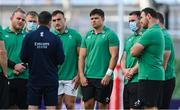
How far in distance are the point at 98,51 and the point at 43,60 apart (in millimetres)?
1429

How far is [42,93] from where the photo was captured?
12.0 meters

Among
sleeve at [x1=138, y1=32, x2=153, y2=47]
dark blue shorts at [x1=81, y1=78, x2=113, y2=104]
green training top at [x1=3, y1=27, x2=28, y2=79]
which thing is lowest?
dark blue shorts at [x1=81, y1=78, x2=113, y2=104]

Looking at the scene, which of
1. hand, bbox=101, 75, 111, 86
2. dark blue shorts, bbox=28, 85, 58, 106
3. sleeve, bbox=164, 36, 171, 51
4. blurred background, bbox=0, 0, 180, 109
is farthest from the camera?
blurred background, bbox=0, 0, 180, 109

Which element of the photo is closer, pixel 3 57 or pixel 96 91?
pixel 3 57

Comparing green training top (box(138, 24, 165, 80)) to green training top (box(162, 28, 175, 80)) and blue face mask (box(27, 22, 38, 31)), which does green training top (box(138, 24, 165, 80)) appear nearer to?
green training top (box(162, 28, 175, 80))

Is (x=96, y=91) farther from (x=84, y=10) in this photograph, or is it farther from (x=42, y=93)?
(x=84, y=10)

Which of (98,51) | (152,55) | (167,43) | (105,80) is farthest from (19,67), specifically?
(167,43)

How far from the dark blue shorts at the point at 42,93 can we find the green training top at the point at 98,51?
120 centimetres

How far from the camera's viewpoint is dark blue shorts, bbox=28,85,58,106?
11867 millimetres

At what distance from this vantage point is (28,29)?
13109 millimetres

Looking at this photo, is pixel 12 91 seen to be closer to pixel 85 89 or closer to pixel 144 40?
pixel 85 89

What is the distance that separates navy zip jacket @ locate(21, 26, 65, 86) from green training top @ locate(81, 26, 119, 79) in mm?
1120

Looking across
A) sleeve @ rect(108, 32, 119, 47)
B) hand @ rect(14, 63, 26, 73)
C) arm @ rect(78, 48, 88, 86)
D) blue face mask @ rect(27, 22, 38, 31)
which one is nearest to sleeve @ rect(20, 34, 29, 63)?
→ hand @ rect(14, 63, 26, 73)

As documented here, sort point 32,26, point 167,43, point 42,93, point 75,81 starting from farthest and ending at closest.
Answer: point 75,81 → point 32,26 → point 167,43 → point 42,93
